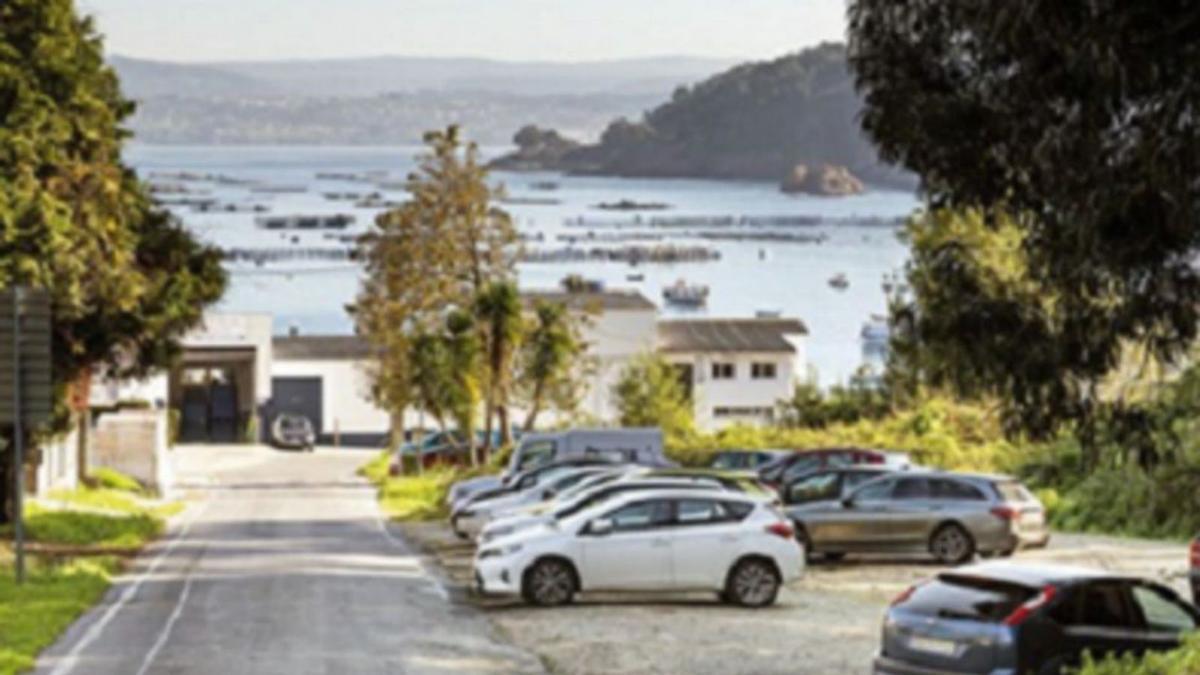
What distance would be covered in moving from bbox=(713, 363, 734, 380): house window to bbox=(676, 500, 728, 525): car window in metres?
75.6

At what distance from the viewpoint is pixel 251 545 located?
1783 inches

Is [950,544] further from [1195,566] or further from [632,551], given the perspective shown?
[1195,566]

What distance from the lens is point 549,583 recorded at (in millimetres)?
32375

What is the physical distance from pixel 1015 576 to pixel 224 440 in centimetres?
8923

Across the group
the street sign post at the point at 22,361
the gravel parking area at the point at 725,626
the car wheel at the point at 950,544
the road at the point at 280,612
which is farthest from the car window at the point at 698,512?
the street sign post at the point at 22,361

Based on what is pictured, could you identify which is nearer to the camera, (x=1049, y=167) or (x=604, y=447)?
(x=1049, y=167)

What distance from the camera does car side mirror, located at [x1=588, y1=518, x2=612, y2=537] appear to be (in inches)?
1270

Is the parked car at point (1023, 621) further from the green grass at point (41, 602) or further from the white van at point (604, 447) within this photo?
the white van at point (604, 447)

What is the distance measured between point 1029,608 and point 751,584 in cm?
1141

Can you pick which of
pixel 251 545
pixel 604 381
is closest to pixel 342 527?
pixel 251 545

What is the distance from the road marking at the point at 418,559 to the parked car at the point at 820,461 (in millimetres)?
7188

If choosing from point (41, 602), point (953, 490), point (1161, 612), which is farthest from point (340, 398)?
point (1161, 612)

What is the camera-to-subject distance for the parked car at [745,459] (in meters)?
51.6

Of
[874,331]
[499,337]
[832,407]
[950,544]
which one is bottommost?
[950,544]
